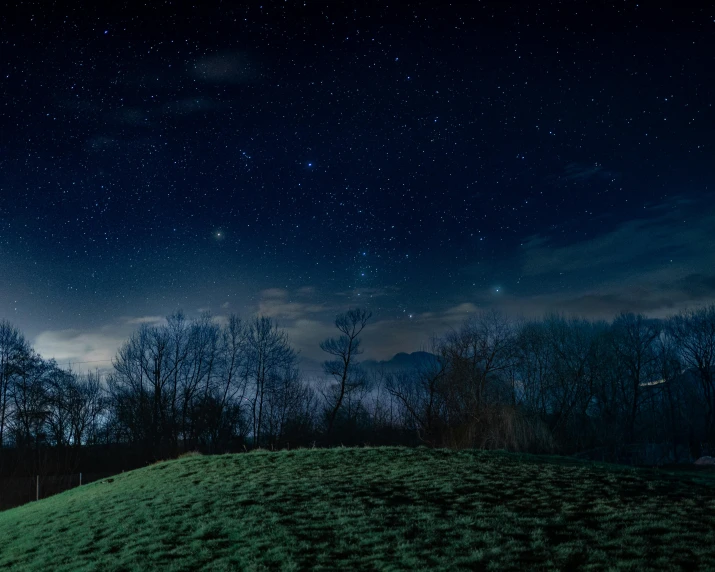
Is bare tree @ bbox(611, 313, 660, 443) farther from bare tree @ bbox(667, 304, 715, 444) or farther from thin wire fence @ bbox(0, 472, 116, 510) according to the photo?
thin wire fence @ bbox(0, 472, 116, 510)

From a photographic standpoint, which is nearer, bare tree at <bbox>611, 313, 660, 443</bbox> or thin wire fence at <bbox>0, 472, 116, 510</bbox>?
thin wire fence at <bbox>0, 472, 116, 510</bbox>

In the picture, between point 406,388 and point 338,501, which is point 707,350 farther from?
point 338,501

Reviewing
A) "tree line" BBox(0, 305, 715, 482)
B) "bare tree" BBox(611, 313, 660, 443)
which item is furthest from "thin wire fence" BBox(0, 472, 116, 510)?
"bare tree" BBox(611, 313, 660, 443)

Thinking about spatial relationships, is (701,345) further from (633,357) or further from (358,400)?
(358,400)

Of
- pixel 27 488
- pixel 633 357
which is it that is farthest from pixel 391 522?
pixel 633 357

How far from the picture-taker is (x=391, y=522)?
10562mm

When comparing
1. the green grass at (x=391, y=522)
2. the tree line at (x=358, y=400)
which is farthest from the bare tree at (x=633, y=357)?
the green grass at (x=391, y=522)

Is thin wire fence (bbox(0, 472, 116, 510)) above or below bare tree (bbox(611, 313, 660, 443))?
below

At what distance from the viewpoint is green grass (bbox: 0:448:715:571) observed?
846 centimetres

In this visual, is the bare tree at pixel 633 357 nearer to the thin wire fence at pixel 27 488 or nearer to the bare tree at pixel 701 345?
the bare tree at pixel 701 345

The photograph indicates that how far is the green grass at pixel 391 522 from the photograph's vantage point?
8.46m

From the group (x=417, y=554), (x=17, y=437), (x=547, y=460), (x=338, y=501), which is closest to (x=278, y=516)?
(x=338, y=501)

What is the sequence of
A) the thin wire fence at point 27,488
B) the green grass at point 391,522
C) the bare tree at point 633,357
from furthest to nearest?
the bare tree at point 633,357
the thin wire fence at point 27,488
the green grass at point 391,522

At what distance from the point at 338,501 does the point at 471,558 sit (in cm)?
493
